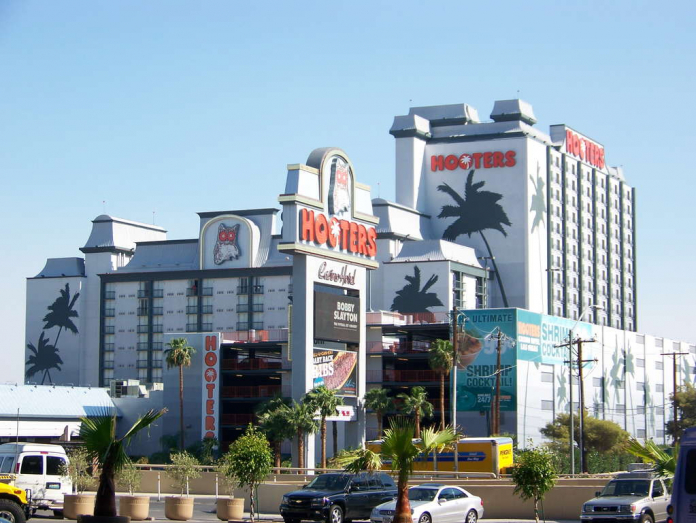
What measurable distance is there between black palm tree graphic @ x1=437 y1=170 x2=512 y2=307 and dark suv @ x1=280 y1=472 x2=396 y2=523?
4183 inches

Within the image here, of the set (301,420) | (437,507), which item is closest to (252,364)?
(301,420)

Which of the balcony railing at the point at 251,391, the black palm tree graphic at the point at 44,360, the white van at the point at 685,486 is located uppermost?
the black palm tree graphic at the point at 44,360

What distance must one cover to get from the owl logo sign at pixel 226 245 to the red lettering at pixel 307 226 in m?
64.9

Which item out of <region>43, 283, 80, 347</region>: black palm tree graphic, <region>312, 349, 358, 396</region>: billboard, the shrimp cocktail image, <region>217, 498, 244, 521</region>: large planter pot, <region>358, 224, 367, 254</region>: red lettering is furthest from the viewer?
<region>43, 283, 80, 347</region>: black palm tree graphic

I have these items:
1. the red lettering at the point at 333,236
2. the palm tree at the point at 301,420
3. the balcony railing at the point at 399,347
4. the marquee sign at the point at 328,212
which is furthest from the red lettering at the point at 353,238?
the balcony railing at the point at 399,347

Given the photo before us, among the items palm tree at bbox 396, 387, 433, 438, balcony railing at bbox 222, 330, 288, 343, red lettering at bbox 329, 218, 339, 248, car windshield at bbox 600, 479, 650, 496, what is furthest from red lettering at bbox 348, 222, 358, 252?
car windshield at bbox 600, 479, 650, 496

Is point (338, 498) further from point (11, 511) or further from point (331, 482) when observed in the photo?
point (11, 511)

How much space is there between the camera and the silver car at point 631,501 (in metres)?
36.8

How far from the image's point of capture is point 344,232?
82000 mm

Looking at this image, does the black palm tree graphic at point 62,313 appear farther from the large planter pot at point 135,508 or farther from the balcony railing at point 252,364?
the large planter pot at point 135,508

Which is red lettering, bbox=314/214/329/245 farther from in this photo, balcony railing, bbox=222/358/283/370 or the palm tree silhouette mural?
the palm tree silhouette mural

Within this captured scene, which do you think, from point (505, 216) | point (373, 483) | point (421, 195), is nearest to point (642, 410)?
point (505, 216)

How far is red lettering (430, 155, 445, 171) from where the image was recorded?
156 m

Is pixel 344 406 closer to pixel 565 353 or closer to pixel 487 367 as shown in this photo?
pixel 487 367
